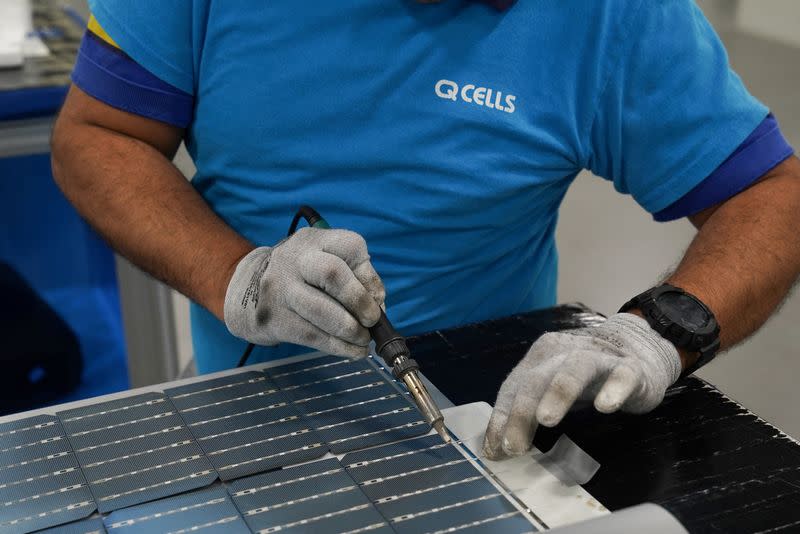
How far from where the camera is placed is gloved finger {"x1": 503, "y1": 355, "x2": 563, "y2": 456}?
90 cm

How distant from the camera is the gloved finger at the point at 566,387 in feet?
2.97

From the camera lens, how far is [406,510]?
0.84 meters

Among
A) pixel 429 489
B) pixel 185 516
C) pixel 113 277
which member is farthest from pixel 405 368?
pixel 113 277

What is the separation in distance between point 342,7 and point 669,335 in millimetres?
543

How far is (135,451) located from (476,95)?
0.58m

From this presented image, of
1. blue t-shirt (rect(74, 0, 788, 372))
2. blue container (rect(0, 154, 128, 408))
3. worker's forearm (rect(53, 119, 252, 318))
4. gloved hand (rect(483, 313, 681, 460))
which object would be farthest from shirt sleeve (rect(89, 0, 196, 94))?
blue container (rect(0, 154, 128, 408))

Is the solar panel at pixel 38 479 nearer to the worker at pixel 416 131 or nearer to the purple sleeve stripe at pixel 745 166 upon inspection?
the worker at pixel 416 131

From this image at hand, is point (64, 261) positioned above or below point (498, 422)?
below

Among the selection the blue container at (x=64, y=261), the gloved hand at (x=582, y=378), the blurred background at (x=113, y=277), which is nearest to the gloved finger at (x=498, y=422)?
the gloved hand at (x=582, y=378)

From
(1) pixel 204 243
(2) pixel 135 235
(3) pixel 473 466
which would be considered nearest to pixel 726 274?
(3) pixel 473 466

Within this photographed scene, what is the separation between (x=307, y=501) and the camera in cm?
85

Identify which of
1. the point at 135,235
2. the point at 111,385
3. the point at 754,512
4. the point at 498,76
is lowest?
Answer: the point at 111,385

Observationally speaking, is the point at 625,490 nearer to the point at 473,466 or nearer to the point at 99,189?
the point at 473,466

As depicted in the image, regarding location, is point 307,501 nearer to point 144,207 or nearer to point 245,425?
point 245,425
